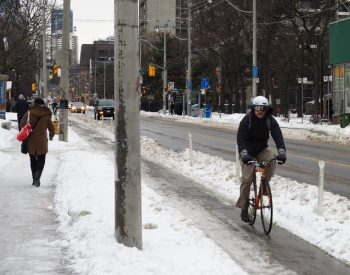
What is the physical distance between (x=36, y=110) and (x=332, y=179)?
6.87 meters

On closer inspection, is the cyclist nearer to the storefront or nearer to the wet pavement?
the wet pavement

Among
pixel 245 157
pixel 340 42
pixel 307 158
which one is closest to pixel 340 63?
pixel 340 42

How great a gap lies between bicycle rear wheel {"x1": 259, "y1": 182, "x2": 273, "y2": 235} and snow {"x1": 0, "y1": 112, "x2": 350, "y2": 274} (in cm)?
39

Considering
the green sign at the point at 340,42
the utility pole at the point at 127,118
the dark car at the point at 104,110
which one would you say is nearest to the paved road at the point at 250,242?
the utility pole at the point at 127,118

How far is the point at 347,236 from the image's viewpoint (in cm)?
750

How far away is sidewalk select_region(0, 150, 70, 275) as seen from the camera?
249 inches

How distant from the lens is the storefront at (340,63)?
39938 mm

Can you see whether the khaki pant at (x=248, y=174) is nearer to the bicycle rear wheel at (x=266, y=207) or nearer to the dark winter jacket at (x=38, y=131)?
the bicycle rear wheel at (x=266, y=207)

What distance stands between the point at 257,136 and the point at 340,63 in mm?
35143

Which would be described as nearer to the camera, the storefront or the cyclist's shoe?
the cyclist's shoe

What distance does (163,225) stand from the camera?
8062 millimetres

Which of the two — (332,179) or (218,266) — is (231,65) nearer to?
(332,179)

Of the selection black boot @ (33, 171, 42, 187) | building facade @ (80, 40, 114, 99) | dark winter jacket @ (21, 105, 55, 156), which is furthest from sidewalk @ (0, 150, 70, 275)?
building facade @ (80, 40, 114, 99)

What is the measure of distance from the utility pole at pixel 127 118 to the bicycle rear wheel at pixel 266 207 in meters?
2.32
